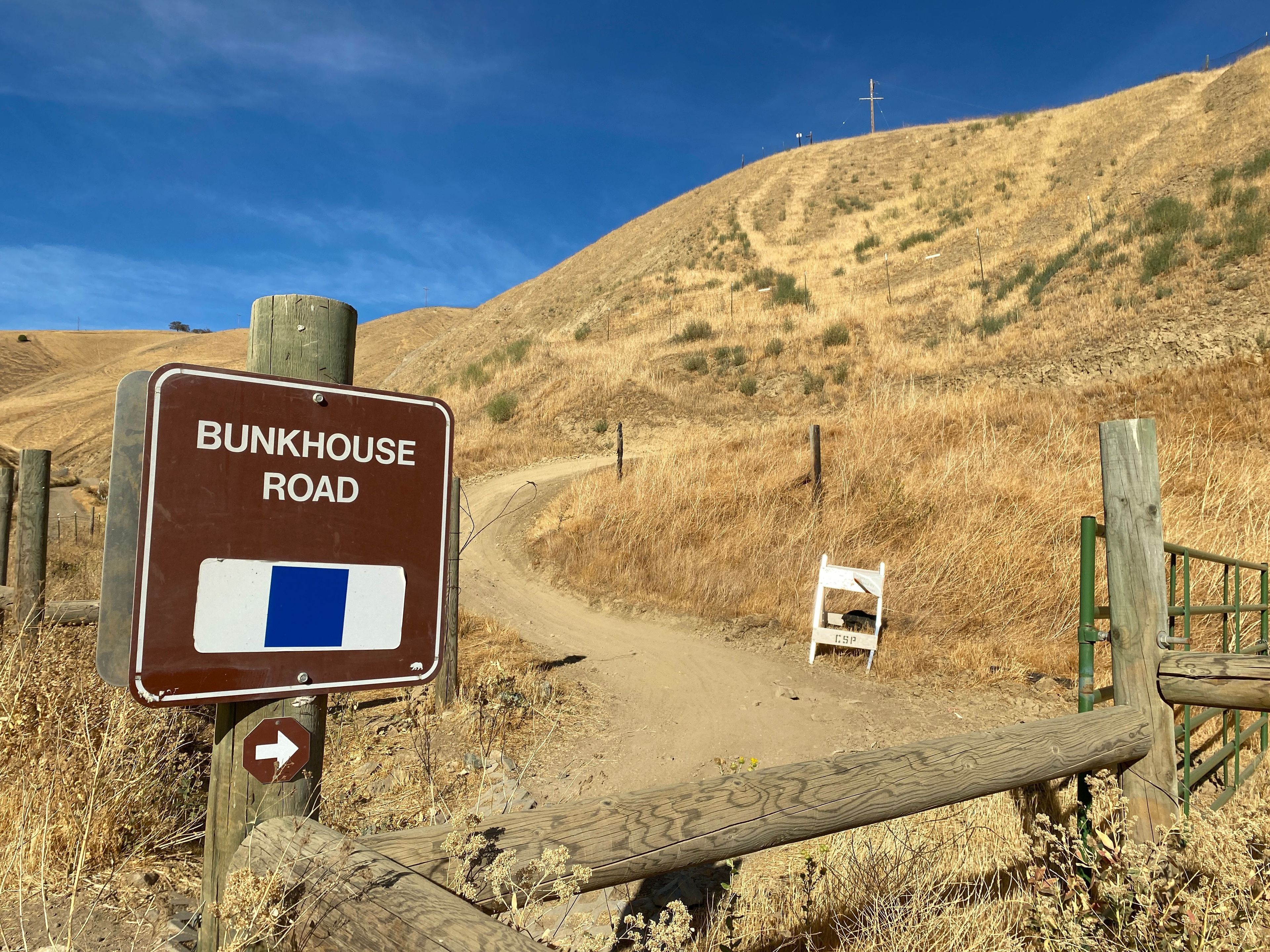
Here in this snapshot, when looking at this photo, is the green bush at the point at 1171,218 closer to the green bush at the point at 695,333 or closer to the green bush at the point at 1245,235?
the green bush at the point at 1245,235

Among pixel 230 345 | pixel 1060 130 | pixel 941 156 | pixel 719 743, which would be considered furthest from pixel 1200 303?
pixel 230 345

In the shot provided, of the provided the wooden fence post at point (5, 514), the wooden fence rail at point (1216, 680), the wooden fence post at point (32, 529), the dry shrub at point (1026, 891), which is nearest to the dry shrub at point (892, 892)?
the dry shrub at point (1026, 891)

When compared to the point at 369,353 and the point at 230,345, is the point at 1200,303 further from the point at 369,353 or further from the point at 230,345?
the point at 230,345

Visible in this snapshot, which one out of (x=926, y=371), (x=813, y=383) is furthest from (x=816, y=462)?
(x=813, y=383)

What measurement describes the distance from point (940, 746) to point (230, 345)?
3116 inches

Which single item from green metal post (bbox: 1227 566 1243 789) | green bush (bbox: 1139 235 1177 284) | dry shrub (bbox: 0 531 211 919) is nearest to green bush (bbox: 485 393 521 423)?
green bush (bbox: 1139 235 1177 284)

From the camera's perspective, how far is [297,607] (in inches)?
55.9

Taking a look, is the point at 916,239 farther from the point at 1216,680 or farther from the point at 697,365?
the point at 1216,680

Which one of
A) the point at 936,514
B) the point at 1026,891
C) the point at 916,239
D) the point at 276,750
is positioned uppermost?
the point at 916,239

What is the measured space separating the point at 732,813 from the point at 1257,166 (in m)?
25.3

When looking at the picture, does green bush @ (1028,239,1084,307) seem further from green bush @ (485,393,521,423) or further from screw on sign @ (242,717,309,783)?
screw on sign @ (242,717,309,783)

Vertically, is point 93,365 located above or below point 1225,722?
above

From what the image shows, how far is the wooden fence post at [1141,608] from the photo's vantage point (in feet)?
9.29

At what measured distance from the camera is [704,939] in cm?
272
